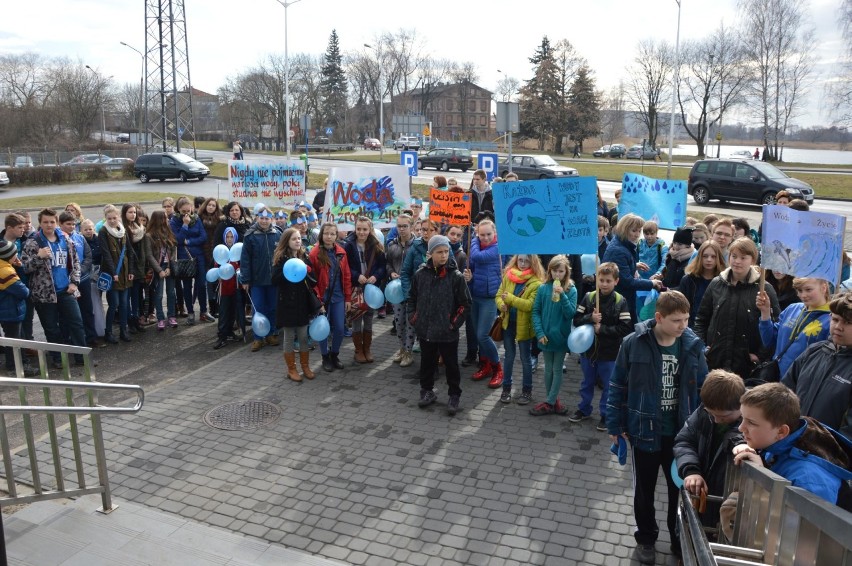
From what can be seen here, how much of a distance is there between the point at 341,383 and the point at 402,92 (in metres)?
95.0

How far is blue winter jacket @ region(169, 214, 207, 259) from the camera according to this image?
32.0ft

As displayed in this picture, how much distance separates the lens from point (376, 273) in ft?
27.6

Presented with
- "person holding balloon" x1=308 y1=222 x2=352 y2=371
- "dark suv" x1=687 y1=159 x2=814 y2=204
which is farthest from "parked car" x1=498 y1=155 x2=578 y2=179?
"person holding balloon" x1=308 y1=222 x2=352 y2=371

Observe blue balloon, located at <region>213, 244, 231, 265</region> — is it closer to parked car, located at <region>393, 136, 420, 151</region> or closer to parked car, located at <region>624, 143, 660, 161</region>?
parked car, located at <region>624, 143, 660, 161</region>

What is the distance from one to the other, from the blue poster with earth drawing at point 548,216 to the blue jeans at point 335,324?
7.45 feet

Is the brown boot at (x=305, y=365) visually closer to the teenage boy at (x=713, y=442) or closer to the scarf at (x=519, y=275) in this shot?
the scarf at (x=519, y=275)

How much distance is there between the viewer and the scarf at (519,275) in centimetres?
697

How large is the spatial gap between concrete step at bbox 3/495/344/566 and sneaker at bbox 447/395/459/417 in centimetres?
260

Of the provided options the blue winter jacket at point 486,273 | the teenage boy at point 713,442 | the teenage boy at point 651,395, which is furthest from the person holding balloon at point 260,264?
the teenage boy at point 713,442

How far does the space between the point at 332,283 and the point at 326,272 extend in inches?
6.3

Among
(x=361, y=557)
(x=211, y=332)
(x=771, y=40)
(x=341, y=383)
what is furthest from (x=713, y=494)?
(x=771, y=40)

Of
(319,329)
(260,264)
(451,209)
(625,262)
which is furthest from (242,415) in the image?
(625,262)

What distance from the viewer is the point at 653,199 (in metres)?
9.09

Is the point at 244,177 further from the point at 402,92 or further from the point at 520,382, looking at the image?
the point at 402,92
